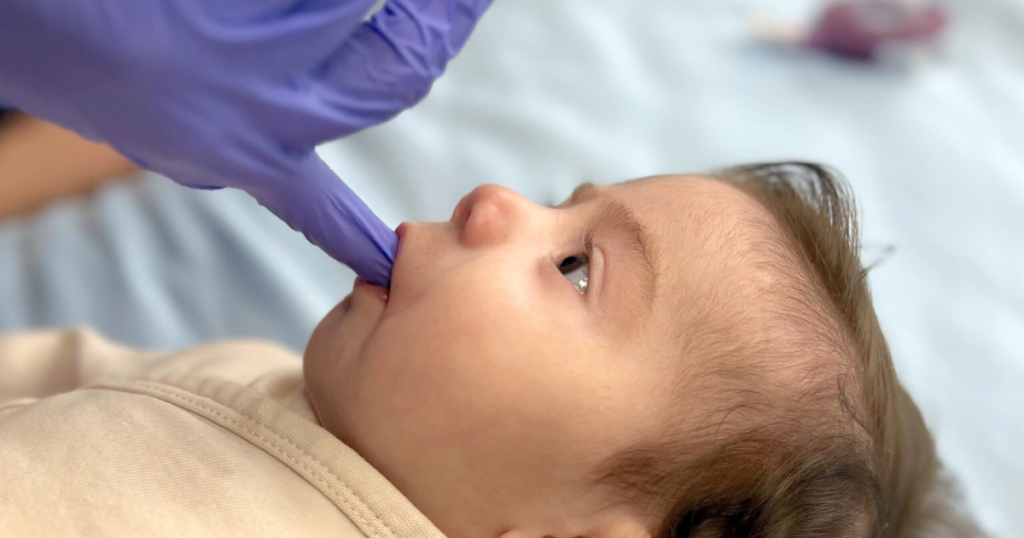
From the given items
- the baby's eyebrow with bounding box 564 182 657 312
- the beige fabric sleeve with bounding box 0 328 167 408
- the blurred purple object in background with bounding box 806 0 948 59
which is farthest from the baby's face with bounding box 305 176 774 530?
the blurred purple object in background with bounding box 806 0 948 59

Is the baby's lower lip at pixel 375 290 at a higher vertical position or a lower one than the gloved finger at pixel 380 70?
lower

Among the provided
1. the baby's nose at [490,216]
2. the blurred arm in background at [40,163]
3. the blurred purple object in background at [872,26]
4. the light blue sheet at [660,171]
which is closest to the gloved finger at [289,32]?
the baby's nose at [490,216]

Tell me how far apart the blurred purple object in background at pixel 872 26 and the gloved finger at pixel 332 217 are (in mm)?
1218

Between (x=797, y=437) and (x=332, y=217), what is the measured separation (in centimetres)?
40

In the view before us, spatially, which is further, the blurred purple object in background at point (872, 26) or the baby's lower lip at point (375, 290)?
the blurred purple object in background at point (872, 26)

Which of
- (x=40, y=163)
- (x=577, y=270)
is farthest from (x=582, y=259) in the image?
(x=40, y=163)

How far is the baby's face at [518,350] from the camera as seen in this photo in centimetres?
68

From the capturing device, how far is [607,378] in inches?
26.7

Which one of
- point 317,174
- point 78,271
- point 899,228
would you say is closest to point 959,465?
point 899,228

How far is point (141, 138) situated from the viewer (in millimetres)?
506

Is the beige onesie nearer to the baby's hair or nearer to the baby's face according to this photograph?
the baby's face

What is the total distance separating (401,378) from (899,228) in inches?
39.1

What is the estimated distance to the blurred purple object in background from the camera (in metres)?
1.62

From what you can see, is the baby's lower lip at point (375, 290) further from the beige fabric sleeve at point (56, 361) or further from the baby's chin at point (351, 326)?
the beige fabric sleeve at point (56, 361)
